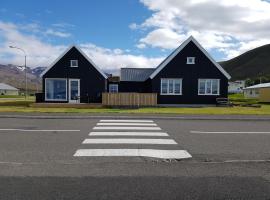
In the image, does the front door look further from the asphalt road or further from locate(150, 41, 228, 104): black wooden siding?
the asphalt road

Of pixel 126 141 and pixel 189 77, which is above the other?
pixel 189 77

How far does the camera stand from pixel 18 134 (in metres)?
13.1

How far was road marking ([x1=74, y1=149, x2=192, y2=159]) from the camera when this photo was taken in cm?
933

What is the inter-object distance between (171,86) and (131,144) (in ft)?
80.6

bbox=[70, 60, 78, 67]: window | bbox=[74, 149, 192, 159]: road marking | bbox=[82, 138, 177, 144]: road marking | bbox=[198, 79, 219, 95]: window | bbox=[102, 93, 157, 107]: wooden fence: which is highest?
bbox=[70, 60, 78, 67]: window

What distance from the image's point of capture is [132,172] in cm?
754

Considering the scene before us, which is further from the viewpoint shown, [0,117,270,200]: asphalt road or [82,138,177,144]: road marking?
[82,138,177,144]: road marking

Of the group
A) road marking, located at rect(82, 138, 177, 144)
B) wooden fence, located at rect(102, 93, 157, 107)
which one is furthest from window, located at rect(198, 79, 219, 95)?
road marking, located at rect(82, 138, 177, 144)

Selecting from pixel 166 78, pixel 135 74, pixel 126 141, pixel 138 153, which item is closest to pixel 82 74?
pixel 166 78

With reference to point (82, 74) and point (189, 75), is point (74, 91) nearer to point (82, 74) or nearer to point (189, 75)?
point (82, 74)

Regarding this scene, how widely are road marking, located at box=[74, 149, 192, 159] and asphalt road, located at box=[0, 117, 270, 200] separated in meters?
0.29

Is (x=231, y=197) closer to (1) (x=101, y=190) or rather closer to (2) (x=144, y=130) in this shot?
(1) (x=101, y=190)

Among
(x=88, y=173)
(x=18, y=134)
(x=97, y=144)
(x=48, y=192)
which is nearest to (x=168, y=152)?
(x=97, y=144)

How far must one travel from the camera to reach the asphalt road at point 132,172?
614 centimetres
